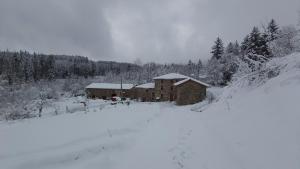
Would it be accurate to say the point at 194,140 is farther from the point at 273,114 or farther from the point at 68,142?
the point at 68,142

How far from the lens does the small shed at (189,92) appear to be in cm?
4944

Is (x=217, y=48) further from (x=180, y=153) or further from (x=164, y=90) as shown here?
(x=180, y=153)

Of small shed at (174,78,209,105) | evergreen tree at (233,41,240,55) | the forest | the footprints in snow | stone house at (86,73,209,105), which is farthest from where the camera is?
evergreen tree at (233,41,240,55)

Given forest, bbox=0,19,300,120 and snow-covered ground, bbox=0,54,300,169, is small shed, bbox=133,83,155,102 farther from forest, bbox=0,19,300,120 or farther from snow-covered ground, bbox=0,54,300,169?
snow-covered ground, bbox=0,54,300,169

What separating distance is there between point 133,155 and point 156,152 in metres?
0.92

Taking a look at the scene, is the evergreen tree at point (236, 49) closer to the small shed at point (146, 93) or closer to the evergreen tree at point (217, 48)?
the evergreen tree at point (217, 48)

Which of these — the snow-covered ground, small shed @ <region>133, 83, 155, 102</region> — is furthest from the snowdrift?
small shed @ <region>133, 83, 155, 102</region>

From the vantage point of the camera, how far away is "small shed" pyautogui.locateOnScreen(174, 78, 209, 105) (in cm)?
4944

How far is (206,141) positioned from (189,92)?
39.9m

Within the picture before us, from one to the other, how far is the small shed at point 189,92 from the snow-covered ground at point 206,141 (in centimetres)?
3507

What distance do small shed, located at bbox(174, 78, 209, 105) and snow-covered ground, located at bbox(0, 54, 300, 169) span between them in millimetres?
35070

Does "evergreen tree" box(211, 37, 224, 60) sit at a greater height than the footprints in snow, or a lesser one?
greater

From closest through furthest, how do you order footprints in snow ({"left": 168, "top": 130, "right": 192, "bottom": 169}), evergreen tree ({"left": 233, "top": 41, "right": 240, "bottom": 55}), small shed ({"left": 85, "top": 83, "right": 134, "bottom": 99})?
footprints in snow ({"left": 168, "top": 130, "right": 192, "bottom": 169}) → evergreen tree ({"left": 233, "top": 41, "right": 240, "bottom": 55}) → small shed ({"left": 85, "top": 83, "right": 134, "bottom": 99})

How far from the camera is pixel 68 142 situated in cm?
1171
